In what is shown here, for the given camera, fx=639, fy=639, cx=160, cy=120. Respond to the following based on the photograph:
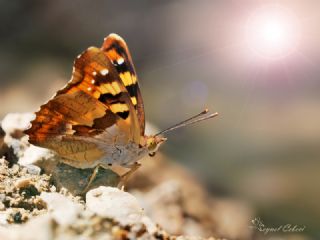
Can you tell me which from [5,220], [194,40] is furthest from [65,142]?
[194,40]

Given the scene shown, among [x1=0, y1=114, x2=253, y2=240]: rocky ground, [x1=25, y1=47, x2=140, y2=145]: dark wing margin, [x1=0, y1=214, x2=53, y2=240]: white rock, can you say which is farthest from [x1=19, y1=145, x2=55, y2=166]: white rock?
[x1=0, y1=214, x2=53, y2=240]: white rock

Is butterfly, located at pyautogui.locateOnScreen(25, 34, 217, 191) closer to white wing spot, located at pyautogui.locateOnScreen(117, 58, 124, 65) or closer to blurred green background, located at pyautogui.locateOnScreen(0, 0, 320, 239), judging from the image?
white wing spot, located at pyautogui.locateOnScreen(117, 58, 124, 65)

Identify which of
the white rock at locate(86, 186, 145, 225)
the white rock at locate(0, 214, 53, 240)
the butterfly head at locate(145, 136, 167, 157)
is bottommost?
the white rock at locate(0, 214, 53, 240)

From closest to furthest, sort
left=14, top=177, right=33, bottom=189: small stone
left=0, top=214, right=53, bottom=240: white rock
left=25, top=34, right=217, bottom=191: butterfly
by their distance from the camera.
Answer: left=0, top=214, right=53, bottom=240: white rock
left=14, top=177, right=33, bottom=189: small stone
left=25, top=34, right=217, bottom=191: butterfly

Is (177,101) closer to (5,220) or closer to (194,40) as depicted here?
(194,40)

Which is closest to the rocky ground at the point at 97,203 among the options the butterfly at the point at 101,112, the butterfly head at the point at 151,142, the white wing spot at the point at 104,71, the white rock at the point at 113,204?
the white rock at the point at 113,204

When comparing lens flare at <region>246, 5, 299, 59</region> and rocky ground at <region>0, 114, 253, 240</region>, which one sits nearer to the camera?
rocky ground at <region>0, 114, 253, 240</region>

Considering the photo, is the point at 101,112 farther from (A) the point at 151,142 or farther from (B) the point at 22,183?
(B) the point at 22,183

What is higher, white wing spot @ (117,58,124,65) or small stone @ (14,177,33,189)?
white wing spot @ (117,58,124,65)

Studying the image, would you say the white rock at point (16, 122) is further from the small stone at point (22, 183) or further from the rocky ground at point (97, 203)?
the small stone at point (22, 183)
